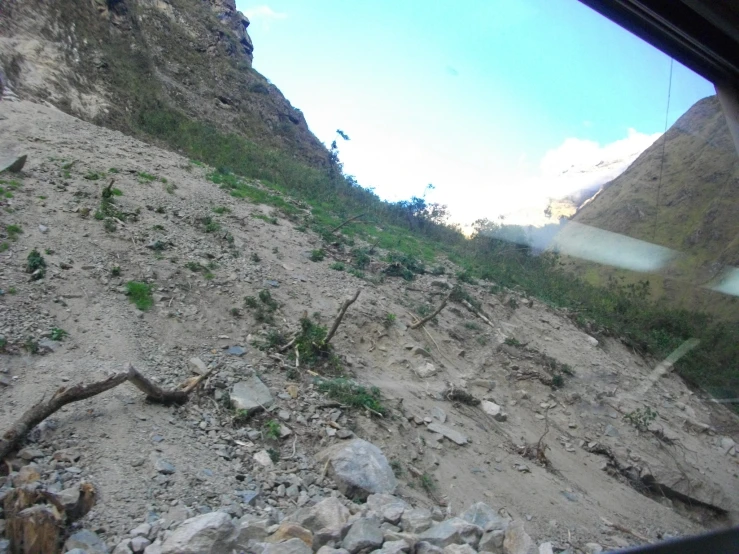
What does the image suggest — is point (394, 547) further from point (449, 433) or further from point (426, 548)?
point (449, 433)

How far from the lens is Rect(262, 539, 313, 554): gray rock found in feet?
8.73

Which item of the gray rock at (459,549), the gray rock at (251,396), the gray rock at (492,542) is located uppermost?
the gray rock at (459,549)

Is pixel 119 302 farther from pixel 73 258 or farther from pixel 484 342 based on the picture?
pixel 484 342

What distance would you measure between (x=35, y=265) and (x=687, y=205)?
8.14 metres

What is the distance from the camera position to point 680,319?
886 cm

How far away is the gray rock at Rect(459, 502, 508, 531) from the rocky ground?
0.05 meters

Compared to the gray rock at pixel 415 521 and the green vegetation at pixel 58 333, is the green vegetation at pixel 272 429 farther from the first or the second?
the green vegetation at pixel 58 333

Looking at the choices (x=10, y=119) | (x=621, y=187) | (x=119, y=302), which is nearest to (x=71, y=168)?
(x=10, y=119)

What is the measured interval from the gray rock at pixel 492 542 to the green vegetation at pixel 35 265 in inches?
199

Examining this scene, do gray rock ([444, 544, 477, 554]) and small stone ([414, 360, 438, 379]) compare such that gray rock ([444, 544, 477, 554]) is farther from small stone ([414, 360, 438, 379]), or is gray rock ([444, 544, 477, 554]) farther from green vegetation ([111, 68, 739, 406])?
green vegetation ([111, 68, 739, 406])

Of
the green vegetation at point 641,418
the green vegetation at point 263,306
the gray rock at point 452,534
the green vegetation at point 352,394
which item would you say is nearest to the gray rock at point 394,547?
the gray rock at point 452,534

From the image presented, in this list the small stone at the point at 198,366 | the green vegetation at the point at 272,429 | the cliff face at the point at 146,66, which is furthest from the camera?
the cliff face at the point at 146,66

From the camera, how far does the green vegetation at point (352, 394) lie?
5.59 metres

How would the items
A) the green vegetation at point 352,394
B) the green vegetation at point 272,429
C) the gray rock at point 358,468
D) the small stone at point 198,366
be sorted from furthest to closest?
1. the green vegetation at point 352,394
2. the small stone at point 198,366
3. the green vegetation at point 272,429
4. the gray rock at point 358,468
